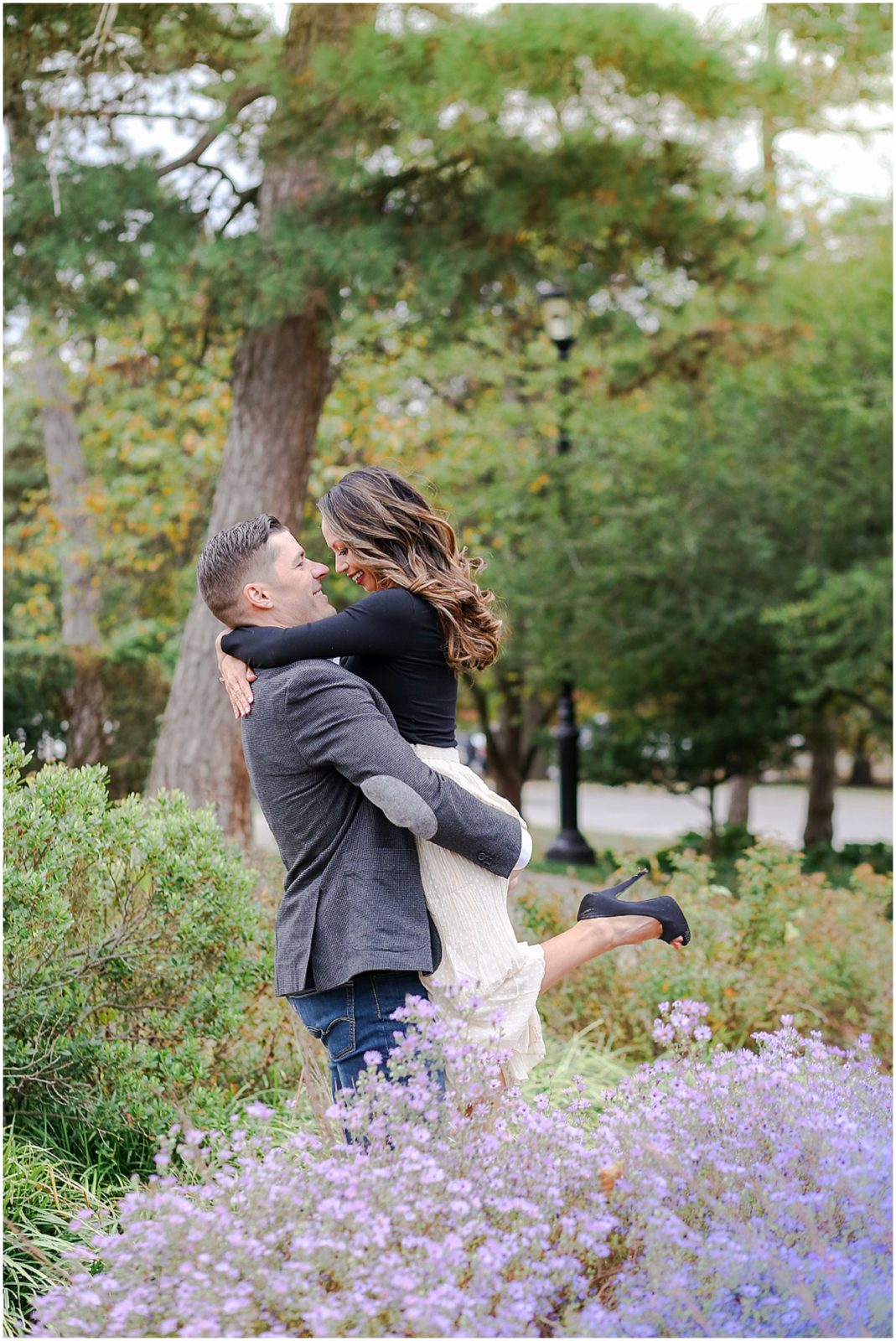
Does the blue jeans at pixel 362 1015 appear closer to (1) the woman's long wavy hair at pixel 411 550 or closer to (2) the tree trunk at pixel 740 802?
(1) the woman's long wavy hair at pixel 411 550

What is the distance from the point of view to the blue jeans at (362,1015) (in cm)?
267

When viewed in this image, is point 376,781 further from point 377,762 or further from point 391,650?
point 391,650

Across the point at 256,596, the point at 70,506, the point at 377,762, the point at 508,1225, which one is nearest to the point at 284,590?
the point at 256,596

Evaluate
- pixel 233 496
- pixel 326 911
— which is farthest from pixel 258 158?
pixel 326 911

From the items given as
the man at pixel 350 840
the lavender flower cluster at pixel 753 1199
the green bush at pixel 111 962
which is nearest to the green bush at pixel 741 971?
the green bush at pixel 111 962

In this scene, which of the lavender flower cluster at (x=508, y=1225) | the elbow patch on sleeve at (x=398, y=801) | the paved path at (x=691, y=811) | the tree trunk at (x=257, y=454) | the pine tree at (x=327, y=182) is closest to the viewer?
the lavender flower cluster at (x=508, y=1225)

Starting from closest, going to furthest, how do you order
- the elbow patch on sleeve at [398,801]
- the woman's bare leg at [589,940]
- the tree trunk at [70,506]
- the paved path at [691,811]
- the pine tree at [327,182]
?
the elbow patch on sleeve at [398,801] → the woman's bare leg at [589,940] → the pine tree at [327,182] → the tree trunk at [70,506] → the paved path at [691,811]

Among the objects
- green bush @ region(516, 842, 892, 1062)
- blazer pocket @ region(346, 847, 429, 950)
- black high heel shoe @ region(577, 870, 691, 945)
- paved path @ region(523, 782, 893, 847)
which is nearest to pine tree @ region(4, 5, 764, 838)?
green bush @ region(516, 842, 892, 1062)

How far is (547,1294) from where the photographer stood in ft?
7.19

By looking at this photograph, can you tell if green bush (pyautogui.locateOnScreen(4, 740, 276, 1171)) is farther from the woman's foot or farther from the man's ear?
the woman's foot

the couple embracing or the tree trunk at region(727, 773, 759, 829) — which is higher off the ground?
the couple embracing

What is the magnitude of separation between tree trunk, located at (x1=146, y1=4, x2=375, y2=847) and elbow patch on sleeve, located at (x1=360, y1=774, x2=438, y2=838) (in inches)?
191

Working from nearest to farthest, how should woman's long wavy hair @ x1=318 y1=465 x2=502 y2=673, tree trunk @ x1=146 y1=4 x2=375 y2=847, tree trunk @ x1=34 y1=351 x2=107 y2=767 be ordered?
→ 1. woman's long wavy hair @ x1=318 y1=465 x2=502 y2=673
2. tree trunk @ x1=146 y1=4 x2=375 y2=847
3. tree trunk @ x1=34 y1=351 x2=107 y2=767

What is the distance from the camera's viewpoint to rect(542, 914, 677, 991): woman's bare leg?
2.96 metres
